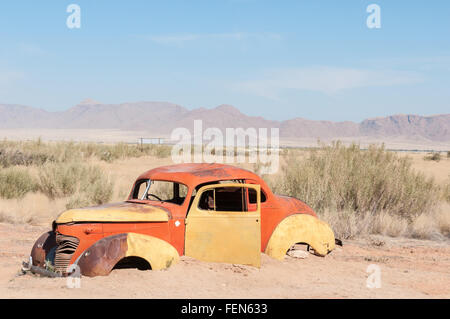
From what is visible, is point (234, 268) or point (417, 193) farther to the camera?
point (417, 193)

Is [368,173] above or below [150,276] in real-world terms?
above

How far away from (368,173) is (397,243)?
2412 millimetres

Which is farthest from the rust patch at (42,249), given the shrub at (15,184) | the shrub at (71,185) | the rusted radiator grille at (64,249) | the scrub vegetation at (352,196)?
the shrub at (15,184)

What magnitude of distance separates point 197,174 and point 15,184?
33.4ft

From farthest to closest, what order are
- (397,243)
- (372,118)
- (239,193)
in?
(372,118), (397,243), (239,193)

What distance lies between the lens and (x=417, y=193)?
12820 millimetres

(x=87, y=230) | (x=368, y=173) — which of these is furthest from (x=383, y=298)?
(x=368, y=173)

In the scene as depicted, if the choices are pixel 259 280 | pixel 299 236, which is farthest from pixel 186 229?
pixel 299 236

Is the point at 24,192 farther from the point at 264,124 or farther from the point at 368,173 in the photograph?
the point at 264,124

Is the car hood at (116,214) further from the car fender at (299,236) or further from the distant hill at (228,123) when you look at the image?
the distant hill at (228,123)

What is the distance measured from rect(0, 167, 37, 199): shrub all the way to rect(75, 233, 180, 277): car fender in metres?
9.54

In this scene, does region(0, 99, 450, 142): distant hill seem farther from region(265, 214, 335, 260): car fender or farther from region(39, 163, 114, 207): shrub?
region(265, 214, 335, 260): car fender

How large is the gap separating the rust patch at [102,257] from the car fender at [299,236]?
2.47m
